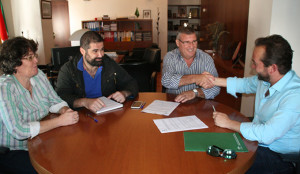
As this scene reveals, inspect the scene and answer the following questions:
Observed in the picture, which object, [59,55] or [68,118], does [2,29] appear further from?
[68,118]

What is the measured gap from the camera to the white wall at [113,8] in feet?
30.1

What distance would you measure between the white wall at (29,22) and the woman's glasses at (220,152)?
6373mm

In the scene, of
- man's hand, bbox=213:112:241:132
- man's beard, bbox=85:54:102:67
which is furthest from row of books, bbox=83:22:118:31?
man's hand, bbox=213:112:241:132

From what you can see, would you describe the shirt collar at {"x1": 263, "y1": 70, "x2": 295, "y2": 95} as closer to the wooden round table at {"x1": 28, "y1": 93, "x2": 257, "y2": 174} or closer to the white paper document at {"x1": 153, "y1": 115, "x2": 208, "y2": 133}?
the wooden round table at {"x1": 28, "y1": 93, "x2": 257, "y2": 174}

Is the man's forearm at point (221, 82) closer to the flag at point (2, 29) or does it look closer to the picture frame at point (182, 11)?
the flag at point (2, 29)

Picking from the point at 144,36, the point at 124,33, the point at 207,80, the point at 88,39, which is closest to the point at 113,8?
the point at 124,33

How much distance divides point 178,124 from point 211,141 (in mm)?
287

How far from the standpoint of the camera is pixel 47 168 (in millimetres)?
1150

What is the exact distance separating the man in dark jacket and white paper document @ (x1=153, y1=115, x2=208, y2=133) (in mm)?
548

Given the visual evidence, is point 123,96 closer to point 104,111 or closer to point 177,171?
point 104,111

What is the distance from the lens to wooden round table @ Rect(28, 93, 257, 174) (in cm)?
114

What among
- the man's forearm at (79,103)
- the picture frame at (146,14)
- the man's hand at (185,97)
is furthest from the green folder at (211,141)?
the picture frame at (146,14)

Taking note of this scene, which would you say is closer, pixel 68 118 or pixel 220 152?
pixel 220 152

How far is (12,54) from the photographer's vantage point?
163 centimetres
